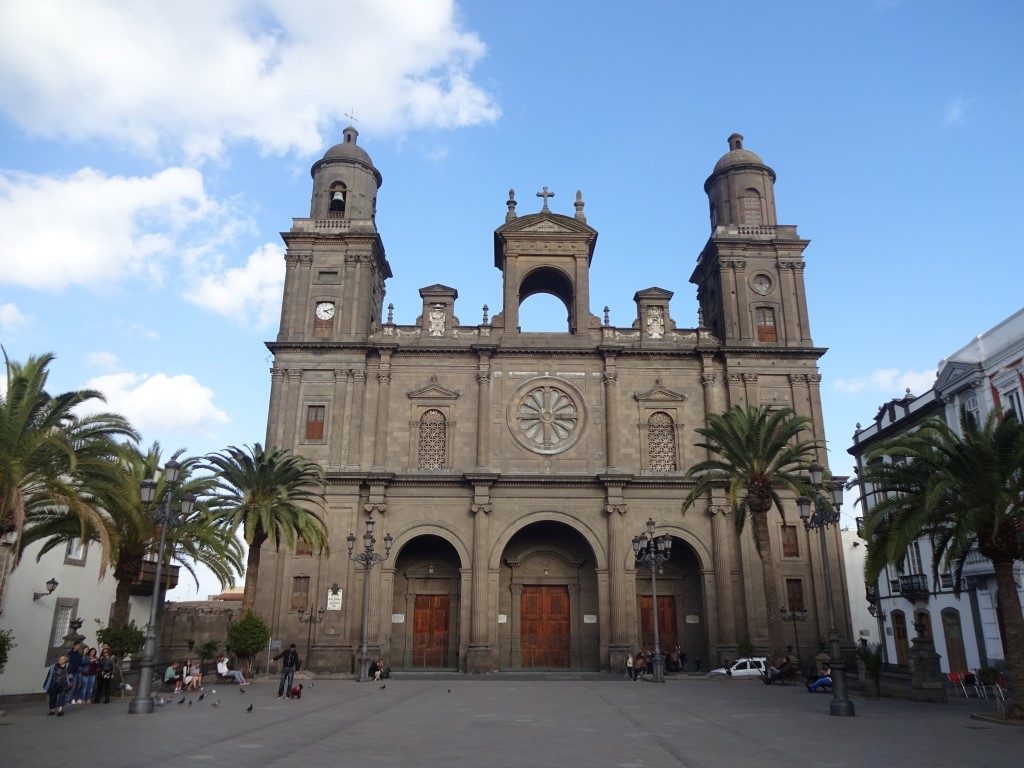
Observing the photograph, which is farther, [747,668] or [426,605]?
[426,605]

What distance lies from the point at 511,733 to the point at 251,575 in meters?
19.3

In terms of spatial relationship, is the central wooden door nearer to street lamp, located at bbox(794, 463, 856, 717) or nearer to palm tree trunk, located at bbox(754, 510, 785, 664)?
palm tree trunk, located at bbox(754, 510, 785, 664)

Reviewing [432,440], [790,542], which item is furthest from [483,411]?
[790,542]

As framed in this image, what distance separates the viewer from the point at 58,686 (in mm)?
18406

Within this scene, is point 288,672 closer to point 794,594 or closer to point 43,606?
point 43,606

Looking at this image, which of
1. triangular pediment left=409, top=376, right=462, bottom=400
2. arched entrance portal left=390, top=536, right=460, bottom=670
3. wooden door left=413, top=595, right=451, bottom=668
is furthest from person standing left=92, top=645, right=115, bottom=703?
triangular pediment left=409, top=376, right=462, bottom=400

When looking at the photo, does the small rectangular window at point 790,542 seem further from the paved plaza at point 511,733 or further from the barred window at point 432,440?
the barred window at point 432,440

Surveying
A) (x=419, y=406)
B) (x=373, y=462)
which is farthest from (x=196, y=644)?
(x=419, y=406)

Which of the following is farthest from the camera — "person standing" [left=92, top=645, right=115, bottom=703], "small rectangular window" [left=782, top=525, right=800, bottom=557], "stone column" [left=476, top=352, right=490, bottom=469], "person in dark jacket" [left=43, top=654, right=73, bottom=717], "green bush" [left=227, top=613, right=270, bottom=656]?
"stone column" [left=476, top=352, right=490, bottom=469]

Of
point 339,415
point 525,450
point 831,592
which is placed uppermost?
point 339,415

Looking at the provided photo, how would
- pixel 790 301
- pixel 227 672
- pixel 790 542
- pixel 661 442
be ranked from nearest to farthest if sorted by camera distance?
pixel 227 672, pixel 790 542, pixel 661 442, pixel 790 301

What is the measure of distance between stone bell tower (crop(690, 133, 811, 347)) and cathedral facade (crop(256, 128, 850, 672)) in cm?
12

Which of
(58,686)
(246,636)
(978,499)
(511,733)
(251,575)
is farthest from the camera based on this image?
(251,575)

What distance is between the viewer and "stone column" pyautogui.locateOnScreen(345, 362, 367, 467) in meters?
37.7
